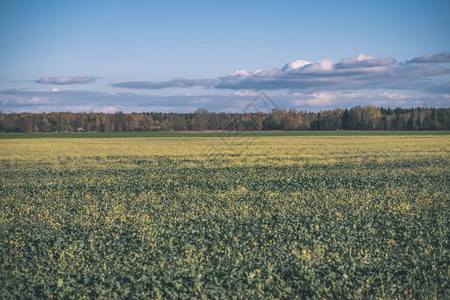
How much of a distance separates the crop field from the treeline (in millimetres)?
125262

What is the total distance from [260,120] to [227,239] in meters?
135

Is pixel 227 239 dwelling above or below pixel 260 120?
below

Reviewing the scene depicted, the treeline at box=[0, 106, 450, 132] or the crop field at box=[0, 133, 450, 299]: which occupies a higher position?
the treeline at box=[0, 106, 450, 132]

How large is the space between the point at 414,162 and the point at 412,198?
16.9 metres

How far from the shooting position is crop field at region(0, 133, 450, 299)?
8.46 m

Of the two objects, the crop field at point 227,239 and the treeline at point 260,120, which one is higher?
the treeline at point 260,120

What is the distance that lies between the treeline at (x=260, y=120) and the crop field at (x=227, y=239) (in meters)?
125

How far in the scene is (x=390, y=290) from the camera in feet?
27.0

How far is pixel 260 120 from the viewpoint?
476 feet

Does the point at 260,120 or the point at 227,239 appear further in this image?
the point at 260,120

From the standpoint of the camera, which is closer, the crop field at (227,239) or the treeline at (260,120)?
the crop field at (227,239)

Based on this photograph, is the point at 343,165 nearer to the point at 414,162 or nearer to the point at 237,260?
the point at 414,162

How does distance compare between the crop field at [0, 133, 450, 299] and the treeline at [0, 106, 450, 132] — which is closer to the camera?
the crop field at [0, 133, 450, 299]

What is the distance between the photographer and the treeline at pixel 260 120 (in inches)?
5896
